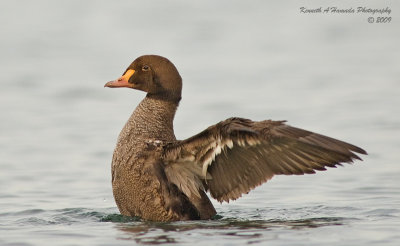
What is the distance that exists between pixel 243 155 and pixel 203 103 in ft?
25.5

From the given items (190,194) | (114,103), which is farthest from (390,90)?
(190,194)

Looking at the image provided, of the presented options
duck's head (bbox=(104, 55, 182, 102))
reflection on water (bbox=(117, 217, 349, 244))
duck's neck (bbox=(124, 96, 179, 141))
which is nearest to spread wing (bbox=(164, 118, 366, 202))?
reflection on water (bbox=(117, 217, 349, 244))

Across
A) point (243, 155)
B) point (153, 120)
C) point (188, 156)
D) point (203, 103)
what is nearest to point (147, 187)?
point (188, 156)

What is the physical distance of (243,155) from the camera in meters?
9.09

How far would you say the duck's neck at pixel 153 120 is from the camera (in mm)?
9719

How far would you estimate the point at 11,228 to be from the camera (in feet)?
31.2

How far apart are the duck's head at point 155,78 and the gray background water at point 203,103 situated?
4.36 ft

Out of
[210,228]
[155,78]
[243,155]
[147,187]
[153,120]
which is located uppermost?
[155,78]

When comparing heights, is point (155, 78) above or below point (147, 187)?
above

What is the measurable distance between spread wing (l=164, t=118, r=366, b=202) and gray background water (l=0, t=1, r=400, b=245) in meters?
Result: 0.42

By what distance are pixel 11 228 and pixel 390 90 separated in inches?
372

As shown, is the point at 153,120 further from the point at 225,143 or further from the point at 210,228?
the point at 210,228

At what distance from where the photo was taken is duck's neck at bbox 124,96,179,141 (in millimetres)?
9719

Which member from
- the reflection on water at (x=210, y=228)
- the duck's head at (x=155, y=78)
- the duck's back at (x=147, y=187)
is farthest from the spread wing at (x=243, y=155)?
the duck's head at (x=155, y=78)
